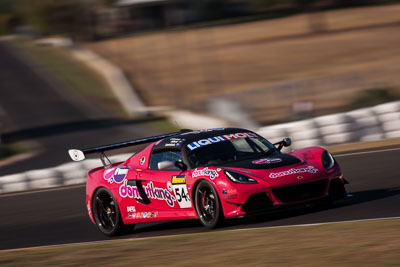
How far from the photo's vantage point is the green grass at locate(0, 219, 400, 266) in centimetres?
624

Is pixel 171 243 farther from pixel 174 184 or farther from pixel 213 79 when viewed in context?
pixel 213 79

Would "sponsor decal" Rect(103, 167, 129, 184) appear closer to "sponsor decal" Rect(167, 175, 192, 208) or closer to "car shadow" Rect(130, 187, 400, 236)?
"car shadow" Rect(130, 187, 400, 236)

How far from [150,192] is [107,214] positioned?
100 centimetres

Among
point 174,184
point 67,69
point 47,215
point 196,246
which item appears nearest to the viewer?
point 196,246

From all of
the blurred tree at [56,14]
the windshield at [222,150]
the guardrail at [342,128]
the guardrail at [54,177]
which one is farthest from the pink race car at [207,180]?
the blurred tree at [56,14]

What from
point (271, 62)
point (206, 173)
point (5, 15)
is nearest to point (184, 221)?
point (206, 173)

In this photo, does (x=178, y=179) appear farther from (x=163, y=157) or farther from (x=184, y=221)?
(x=184, y=221)

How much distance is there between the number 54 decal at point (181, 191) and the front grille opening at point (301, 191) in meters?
1.13

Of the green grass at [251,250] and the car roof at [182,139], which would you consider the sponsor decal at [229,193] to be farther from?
the car roof at [182,139]

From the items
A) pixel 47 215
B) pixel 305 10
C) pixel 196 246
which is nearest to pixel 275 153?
pixel 196 246

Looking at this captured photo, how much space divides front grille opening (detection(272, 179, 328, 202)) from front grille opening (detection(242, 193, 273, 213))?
0.13 meters

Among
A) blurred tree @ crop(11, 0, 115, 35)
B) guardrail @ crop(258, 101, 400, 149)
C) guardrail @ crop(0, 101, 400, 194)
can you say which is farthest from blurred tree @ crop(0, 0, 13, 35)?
guardrail @ crop(258, 101, 400, 149)

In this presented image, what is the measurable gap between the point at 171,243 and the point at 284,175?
1.50m

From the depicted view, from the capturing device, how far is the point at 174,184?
9172mm
